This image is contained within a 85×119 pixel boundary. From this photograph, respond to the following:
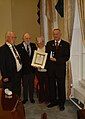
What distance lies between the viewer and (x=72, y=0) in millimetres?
6941

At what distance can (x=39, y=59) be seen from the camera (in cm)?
669

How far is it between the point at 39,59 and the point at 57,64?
44cm

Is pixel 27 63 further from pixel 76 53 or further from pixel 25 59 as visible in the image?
pixel 76 53

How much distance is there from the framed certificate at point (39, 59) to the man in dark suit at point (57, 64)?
0.44ft

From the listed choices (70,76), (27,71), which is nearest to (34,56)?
(27,71)

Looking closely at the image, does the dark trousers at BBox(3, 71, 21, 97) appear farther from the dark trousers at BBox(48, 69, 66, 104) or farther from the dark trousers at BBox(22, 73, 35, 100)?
the dark trousers at BBox(48, 69, 66, 104)

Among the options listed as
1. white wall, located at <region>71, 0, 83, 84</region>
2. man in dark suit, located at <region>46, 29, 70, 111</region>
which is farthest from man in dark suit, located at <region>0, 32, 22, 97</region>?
white wall, located at <region>71, 0, 83, 84</region>

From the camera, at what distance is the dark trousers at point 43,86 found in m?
6.97

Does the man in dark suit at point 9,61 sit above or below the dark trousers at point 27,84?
above

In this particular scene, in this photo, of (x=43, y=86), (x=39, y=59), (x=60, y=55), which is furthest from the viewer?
(x=43, y=86)

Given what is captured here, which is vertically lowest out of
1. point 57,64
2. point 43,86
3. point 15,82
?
point 43,86

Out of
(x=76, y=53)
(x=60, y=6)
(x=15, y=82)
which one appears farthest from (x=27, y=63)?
(x=60, y=6)

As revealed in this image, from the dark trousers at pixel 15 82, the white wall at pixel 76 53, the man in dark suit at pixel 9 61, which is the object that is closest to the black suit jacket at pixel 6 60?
the man in dark suit at pixel 9 61

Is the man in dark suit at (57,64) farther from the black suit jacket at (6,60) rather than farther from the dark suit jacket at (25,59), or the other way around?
the black suit jacket at (6,60)
